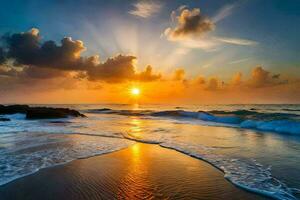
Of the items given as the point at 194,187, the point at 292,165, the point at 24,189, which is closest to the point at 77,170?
the point at 24,189

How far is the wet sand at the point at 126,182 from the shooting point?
396cm

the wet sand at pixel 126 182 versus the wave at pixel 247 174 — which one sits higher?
the wave at pixel 247 174

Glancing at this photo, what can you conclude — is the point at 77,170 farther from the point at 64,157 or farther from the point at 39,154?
the point at 39,154

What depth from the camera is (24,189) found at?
4.16 metres

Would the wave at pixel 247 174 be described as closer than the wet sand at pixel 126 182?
No

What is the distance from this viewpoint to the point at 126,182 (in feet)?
15.2

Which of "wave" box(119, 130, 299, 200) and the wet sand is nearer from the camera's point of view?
the wet sand

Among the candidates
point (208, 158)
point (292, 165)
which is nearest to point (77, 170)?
point (208, 158)

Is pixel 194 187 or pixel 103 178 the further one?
pixel 103 178

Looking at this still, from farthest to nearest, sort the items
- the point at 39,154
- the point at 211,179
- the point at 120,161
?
1. the point at 39,154
2. the point at 120,161
3. the point at 211,179

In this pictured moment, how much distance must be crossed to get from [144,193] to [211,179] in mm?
1668

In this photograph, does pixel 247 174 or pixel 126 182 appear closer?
pixel 126 182

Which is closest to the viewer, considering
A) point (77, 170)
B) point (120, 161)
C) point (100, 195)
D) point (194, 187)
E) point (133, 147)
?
point (100, 195)

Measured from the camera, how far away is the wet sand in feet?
13.0
